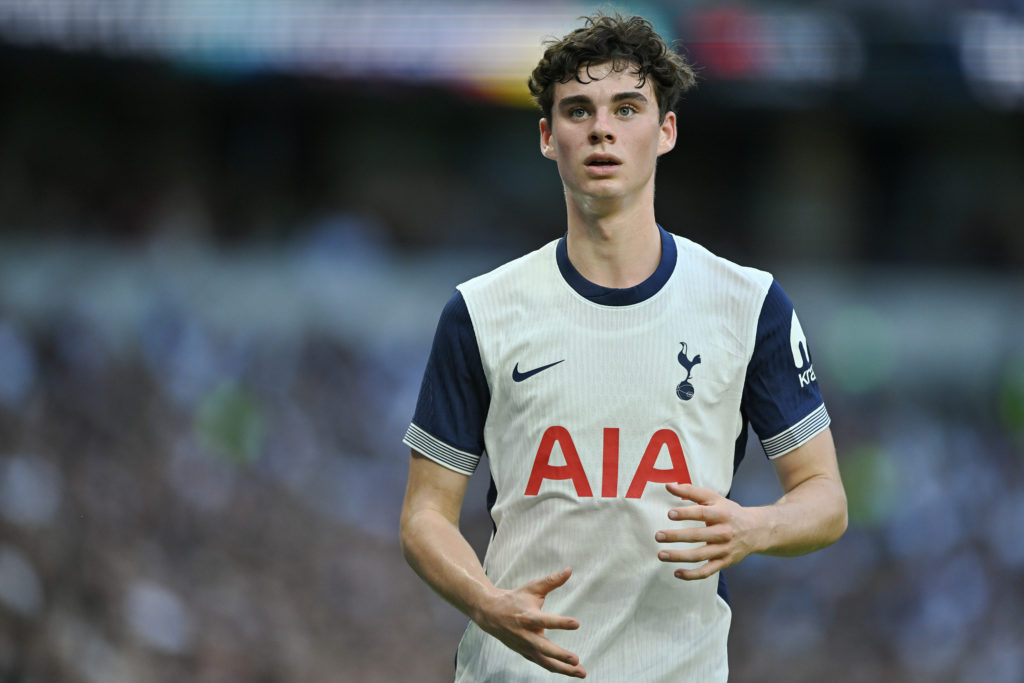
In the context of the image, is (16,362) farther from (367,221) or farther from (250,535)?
(367,221)

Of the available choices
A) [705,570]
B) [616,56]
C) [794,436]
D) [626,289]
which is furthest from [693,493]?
[616,56]

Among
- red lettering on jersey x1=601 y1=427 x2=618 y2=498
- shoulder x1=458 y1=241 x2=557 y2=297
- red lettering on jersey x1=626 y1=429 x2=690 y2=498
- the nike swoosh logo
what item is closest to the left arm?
red lettering on jersey x1=626 y1=429 x2=690 y2=498

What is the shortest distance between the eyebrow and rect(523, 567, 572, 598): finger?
1269 mm

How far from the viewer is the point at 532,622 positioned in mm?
2945

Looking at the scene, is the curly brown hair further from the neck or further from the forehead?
the neck

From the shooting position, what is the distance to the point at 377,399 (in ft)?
43.4

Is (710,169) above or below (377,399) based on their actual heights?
above

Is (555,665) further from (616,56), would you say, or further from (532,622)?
(616,56)

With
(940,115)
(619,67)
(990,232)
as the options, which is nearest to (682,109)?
(940,115)

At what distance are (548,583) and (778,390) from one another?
0.91 m

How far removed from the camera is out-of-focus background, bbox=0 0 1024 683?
11844 mm

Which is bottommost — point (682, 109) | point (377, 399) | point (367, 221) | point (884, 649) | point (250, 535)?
point (884, 649)

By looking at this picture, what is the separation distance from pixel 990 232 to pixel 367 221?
23.2ft

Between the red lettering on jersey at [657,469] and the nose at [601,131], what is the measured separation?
78cm
